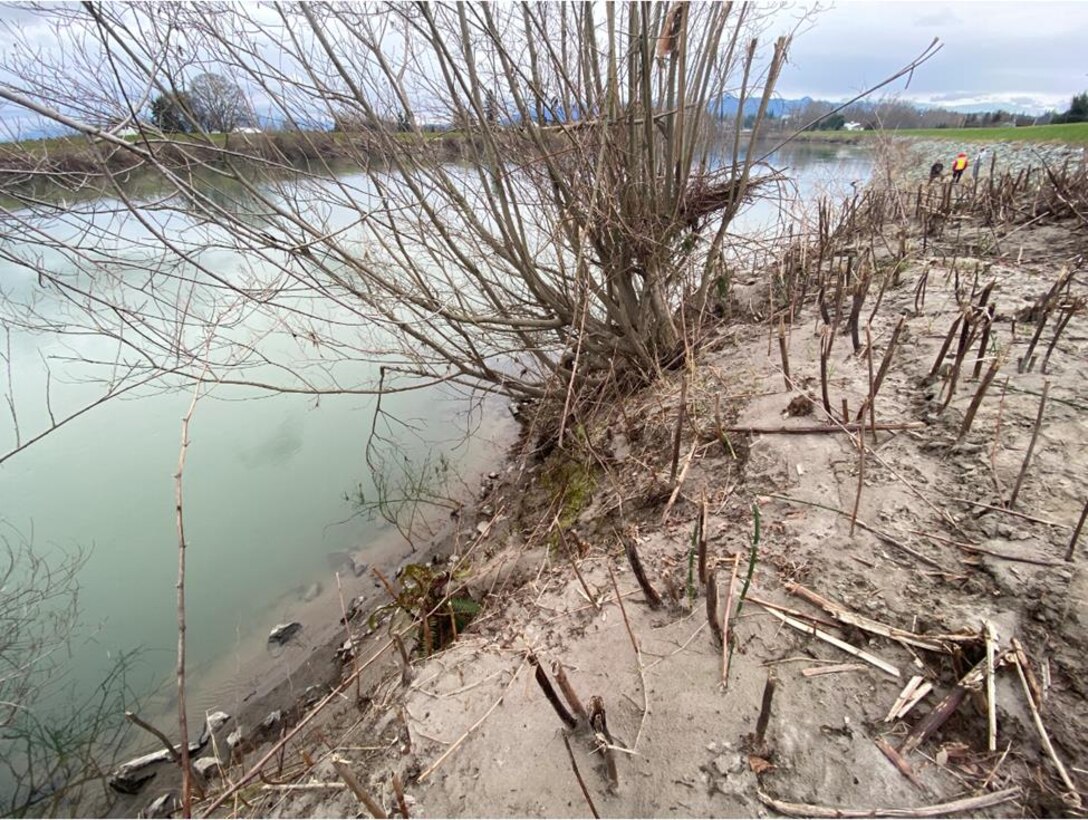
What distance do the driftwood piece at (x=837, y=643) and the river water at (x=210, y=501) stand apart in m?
3.23

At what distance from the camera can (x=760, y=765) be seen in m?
1.39

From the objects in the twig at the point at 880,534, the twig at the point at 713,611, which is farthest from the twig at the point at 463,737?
the twig at the point at 880,534

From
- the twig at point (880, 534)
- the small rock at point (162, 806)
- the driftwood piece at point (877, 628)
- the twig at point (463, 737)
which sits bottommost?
the small rock at point (162, 806)

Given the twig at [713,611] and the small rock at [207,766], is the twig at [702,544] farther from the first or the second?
the small rock at [207,766]

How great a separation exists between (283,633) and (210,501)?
1.74 m

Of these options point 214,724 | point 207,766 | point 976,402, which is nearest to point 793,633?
point 976,402

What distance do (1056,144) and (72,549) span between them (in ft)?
83.6

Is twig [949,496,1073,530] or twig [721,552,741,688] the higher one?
twig [949,496,1073,530]

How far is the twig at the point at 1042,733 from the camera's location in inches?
46.0

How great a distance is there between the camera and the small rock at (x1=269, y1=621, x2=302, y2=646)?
11.6 feet

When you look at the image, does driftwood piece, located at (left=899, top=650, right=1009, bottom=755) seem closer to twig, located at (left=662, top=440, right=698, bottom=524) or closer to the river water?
twig, located at (left=662, top=440, right=698, bottom=524)

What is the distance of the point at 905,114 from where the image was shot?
8156 millimetres

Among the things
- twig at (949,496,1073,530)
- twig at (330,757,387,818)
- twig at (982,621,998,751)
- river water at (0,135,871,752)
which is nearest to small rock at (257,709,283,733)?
river water at (0,135,871,752)

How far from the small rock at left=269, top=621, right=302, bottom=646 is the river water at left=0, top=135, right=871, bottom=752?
114 millimetres
